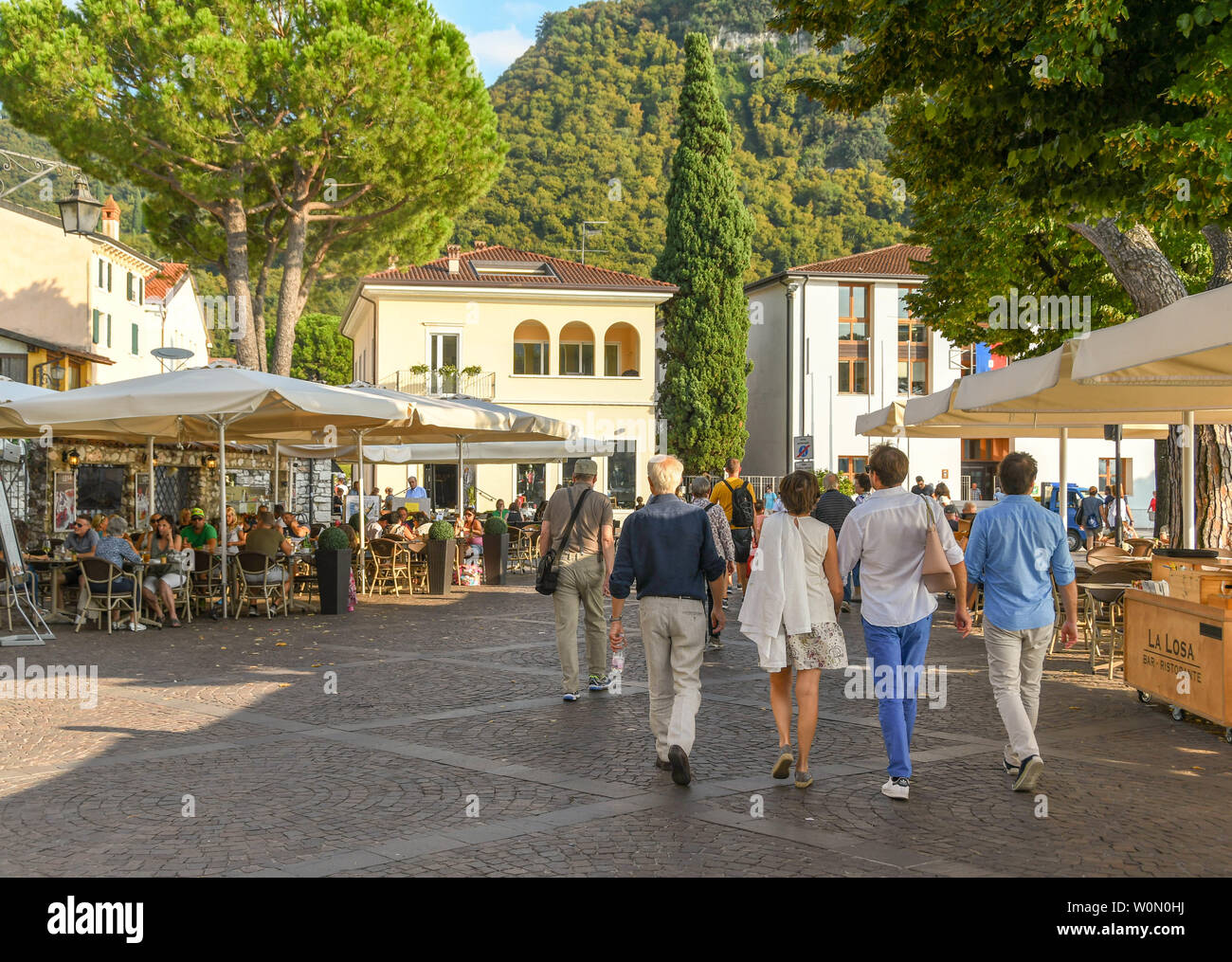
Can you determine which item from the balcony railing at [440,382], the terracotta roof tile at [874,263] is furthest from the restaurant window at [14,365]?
the terracotta roof tile at [874,263]

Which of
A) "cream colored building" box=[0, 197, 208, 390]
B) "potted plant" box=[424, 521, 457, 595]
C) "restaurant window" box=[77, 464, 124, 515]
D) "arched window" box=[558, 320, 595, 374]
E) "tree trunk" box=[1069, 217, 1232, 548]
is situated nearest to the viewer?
"tree trunk" box=[1069, 217, 1232, 548]

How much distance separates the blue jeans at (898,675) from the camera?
19.9ft

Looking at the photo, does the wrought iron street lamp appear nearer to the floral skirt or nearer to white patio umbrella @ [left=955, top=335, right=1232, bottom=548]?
white patio umbrella @ [left=955, top=335, right=1232, bottom=548]

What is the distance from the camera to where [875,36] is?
921 centimetres

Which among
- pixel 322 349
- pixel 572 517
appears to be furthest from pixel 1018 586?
pixel 322 349

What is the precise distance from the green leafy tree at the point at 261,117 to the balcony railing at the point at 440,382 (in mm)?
8915

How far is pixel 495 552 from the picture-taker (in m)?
21.3

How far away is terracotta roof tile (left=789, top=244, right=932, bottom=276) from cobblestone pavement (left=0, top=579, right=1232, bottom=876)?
1489 inches

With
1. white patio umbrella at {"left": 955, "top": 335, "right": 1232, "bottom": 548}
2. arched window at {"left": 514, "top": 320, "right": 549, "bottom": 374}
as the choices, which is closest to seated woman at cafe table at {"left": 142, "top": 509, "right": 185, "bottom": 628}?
white patio umbrella at {"left": 955, "top": 335, "right": 1232, "bottom": 548}

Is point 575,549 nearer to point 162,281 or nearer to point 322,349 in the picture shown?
point 162,281

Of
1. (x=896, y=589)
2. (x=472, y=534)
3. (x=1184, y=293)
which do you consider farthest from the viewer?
(x=472, y=534)

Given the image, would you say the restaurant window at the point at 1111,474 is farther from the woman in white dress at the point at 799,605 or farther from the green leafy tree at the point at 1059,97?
the woman in white dress at the point at 799,605

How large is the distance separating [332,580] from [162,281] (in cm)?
4620

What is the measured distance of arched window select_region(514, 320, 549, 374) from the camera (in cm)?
3984
